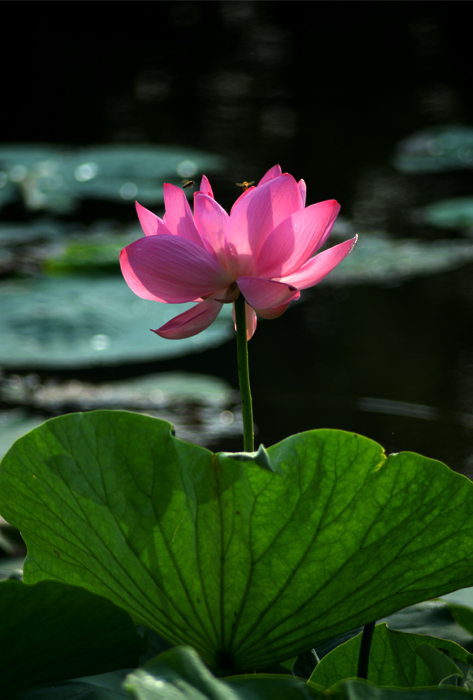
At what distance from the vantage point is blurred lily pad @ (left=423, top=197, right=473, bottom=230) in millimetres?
2203

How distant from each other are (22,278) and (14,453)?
5.18 feet

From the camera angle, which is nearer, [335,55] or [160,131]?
[160,131]

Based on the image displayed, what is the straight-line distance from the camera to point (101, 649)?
1.08 feet

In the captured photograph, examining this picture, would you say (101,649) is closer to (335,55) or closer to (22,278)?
(22,278)

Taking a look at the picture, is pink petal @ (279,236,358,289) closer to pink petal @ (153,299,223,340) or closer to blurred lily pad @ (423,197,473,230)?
pink petal @ (153,299,223,340)

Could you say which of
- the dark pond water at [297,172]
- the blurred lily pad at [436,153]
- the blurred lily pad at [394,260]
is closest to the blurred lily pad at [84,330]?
the dark pond water at [297,172]

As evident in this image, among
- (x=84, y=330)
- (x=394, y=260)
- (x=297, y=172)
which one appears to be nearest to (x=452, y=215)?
(x=394, y=260)

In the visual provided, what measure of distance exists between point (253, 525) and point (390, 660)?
12cm

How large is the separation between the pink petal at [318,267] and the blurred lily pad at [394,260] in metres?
1.50

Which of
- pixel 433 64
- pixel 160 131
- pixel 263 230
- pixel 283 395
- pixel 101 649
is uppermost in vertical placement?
pixel 433 64

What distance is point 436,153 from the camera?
322cm

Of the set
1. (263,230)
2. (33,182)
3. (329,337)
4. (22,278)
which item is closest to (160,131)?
(33,182)

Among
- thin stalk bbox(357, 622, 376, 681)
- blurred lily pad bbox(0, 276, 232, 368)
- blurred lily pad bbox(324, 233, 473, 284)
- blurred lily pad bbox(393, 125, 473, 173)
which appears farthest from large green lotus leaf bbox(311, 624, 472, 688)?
blurred lily pad bbox(393, 125, 473, 173)

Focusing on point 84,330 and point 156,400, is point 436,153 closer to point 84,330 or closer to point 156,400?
point 84,330
